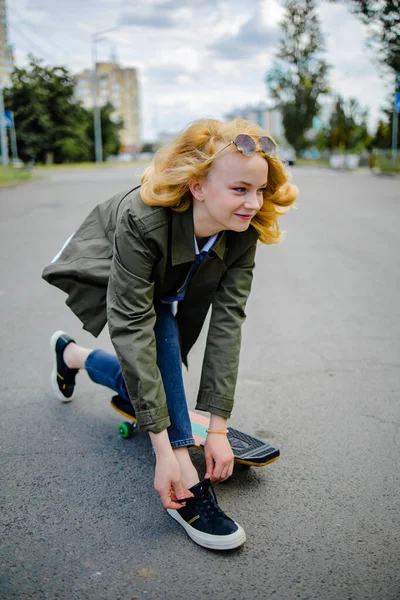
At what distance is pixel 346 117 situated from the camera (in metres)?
42.3

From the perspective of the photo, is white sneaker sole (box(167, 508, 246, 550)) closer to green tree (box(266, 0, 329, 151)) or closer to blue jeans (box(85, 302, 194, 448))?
blue jeans (box(85, 302, 194, 448))

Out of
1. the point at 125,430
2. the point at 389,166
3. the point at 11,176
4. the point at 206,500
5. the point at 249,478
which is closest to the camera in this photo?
the point at 206,500

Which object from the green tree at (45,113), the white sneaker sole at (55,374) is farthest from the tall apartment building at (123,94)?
the white sneaker sole at (55,374)

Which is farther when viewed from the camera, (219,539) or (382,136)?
(382,136)

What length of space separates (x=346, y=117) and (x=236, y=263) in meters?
43.1

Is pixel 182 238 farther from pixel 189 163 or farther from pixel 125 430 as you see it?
pixel 125 430

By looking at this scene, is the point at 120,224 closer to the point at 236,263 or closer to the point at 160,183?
the point at 160,183

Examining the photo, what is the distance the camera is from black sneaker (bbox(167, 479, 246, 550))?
197 cm

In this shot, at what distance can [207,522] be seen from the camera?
6.65 feet

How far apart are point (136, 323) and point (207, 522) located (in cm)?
72

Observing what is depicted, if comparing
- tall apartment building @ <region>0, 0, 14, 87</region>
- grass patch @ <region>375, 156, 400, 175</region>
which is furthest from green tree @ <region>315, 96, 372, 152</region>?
tall apartment building @ <region>0, 0, 14, 87</region>

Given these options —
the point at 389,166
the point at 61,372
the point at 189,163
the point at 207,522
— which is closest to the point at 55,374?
the point at 61,372

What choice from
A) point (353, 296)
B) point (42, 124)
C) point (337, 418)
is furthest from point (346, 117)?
point (337, 418)

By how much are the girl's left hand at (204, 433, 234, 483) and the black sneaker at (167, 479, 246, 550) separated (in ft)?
0.21
